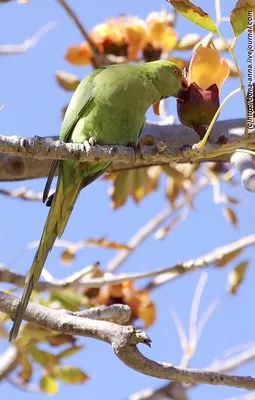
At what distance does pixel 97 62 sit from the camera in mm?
3668

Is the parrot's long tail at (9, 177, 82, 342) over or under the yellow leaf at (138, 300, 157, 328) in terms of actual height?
over

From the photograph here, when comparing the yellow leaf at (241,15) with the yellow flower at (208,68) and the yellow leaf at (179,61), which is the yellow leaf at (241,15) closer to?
the yellow flower at (208,68)

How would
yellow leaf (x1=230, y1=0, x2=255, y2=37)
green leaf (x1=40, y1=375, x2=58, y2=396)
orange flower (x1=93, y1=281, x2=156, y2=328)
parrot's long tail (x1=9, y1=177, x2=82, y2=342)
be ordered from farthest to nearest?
orange flower (x1=93, y1=281, x2=156, y2=328) → green leaf (x1=40, y1=375, x2=58, y2=396) → parrot's long tail (x1=9, y1=177, x2=82, y2=342) → yellow leaf (x1=230, y1=0, x2=255, y2=37)

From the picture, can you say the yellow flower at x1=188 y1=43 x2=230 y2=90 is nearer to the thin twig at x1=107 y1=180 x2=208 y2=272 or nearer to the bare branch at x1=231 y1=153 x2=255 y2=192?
the bare branch at x1=231 y1=153 x2=255 y2=192

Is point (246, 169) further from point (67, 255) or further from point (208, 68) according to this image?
point (67, 255)

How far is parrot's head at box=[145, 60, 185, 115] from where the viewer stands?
2.84 m

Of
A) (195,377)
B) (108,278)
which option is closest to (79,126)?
(108,278)

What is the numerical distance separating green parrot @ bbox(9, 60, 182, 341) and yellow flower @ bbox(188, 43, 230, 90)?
1.75 ft

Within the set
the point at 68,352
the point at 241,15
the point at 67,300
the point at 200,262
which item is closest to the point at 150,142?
the point at 200,262

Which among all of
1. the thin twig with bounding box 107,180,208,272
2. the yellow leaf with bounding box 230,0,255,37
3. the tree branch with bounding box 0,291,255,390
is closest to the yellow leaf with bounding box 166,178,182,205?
the thin twig with bounding box 107,180,208,272

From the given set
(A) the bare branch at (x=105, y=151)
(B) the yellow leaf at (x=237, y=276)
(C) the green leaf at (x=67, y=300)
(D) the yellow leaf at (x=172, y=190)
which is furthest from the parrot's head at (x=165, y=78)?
(D) the yellow leaf at (x=172, y=190)

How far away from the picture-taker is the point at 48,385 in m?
3.21

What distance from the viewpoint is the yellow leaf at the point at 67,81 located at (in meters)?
3.59

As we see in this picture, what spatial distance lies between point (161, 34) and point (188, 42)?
165 millimetres
